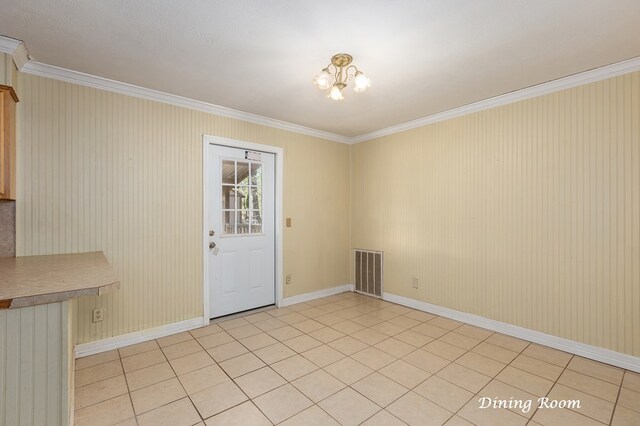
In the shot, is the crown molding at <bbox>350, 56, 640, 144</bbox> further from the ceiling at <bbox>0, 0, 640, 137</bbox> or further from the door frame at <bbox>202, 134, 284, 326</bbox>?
the door frame at <bbox>202, 134, 284, 326</bbox>

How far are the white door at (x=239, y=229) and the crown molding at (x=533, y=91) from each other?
2.01m

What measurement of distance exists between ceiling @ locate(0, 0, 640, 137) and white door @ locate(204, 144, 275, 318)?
931mm

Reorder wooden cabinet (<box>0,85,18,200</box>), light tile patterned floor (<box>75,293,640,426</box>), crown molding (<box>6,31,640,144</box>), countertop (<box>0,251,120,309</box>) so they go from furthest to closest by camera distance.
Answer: crown molding (<box>6,31,640,144</box>), wooden cabinet (<box>0,85,18,200</box>), light tile patterned floor (<box>75,293,640,426</box>), countertop (<box>0,251,120,309</box>)

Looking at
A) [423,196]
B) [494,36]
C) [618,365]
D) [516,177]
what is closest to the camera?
[494,36]

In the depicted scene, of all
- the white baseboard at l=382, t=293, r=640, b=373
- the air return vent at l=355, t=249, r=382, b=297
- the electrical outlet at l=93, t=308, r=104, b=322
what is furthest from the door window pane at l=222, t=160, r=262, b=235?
the white baseboard at l=382, t=293, r=640, b=373

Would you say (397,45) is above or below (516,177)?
above

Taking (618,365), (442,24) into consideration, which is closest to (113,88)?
(442,24)

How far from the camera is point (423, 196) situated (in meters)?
3.87

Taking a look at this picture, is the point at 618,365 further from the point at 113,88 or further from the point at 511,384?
the point at 113,88

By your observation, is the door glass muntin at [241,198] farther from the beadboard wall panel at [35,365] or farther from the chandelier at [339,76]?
the beadboard wall panel at [35,365]

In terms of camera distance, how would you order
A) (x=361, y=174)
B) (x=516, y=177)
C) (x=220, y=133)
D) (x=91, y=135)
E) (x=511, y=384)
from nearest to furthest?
(x=511, y=384)
(x=91, y=135)
(x=516, y=177)
(x=220, y=133)
(x=361, y=174)

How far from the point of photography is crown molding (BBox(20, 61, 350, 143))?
2465mm

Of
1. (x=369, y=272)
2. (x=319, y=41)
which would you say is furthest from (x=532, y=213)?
(x=319, y=41)

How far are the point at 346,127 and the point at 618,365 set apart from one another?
3.67m
